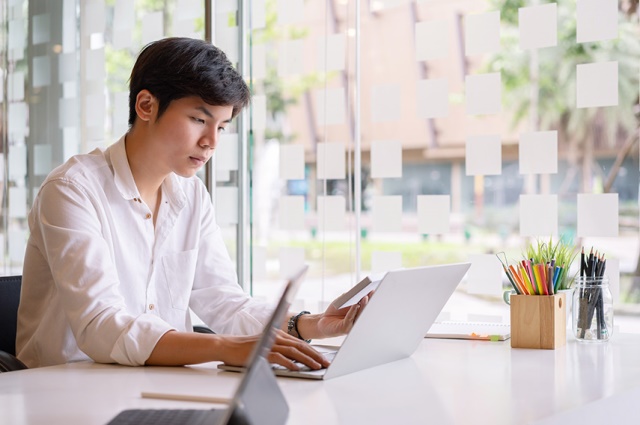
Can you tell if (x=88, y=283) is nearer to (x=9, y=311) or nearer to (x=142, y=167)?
(x=142, y=167)

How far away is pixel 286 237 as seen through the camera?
13.3m

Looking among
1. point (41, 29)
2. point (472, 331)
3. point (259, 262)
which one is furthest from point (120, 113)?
point (472, 331)

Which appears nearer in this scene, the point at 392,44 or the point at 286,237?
the point at 392,44

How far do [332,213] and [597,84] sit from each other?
0.99 meters

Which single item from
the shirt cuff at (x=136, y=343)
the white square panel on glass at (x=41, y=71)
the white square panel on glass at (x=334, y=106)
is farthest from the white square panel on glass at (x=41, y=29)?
the shirt cuff at (x=136, y=343)

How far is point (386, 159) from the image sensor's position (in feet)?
8.48

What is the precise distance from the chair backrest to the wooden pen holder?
3.76 ft

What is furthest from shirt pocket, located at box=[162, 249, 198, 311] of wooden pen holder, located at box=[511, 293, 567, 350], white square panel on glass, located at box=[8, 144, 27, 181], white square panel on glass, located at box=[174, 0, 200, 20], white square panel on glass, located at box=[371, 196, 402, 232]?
white square panel on glass, located at box=[8, 144, 27, 181]

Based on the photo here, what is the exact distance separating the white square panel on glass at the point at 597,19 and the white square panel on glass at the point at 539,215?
432mm

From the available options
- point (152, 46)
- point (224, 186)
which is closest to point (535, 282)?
point (152, 46)

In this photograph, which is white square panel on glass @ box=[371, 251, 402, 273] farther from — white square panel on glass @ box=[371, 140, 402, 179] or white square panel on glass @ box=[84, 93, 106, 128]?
white square panel on glass @ box=[84, 93, 106, 128]

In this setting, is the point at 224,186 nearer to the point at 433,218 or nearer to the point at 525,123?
the point at 433,218

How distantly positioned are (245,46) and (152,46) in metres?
1.22

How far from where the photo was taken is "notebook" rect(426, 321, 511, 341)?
1870 mm
